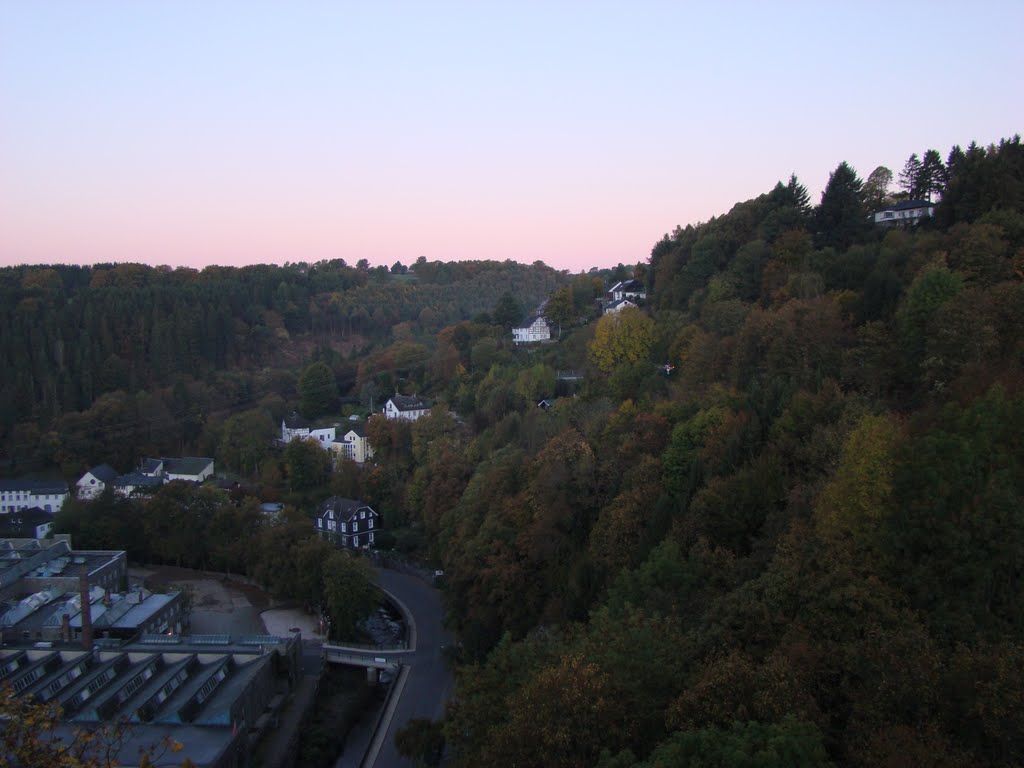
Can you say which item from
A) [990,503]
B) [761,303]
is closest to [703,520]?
[990,503]

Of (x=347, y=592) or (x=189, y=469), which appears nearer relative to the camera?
(x=347, y=592)

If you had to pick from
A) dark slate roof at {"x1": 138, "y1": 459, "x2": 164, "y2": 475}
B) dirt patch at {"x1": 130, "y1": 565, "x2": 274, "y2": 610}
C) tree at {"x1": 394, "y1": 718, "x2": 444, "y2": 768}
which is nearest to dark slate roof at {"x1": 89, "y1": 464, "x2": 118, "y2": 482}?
dark slate roof at {"x1": 138, "y1": 459, "x2": 164, "y2": 475}

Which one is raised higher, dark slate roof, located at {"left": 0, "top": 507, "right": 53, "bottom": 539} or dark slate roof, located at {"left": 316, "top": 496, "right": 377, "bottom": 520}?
dark slate roof, located at {"left": 316, "top": 496, "right": 377, "bottom": 520}

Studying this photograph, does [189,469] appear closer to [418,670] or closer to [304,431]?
[304,431]

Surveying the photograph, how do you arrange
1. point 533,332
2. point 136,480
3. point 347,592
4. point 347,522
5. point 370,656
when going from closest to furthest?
1. point 370,656
2. point 347,592
3. point 347,522
4. point 136,480
5. point 533,332

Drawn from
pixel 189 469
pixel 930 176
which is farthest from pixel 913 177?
pixel 189 469

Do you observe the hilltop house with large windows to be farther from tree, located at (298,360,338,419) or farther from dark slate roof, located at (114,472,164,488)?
tree, located at (298,360,338,419)
